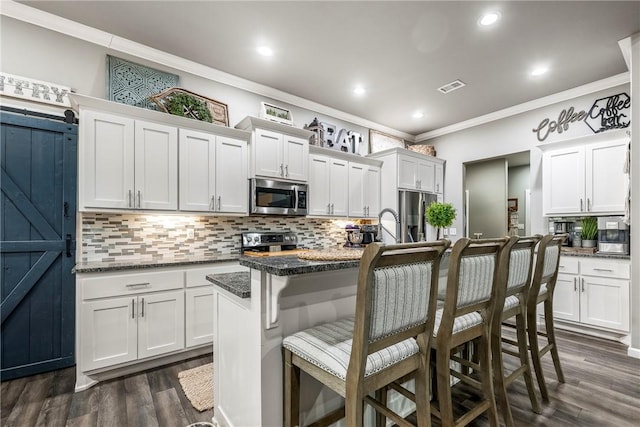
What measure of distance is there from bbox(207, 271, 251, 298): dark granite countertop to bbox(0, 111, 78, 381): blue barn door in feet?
5.82

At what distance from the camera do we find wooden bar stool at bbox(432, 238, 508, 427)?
52.6 inches

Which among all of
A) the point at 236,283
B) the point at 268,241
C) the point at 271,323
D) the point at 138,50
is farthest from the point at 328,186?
the point at 271,323

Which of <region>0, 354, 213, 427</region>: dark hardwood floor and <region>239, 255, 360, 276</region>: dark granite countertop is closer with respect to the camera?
<region>239, 255, 360, 276</region>: dark granite countertop

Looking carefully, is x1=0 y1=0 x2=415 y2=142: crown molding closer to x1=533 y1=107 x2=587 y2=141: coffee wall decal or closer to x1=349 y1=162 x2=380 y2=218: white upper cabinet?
Answer: x1=349 y1=162 x2=380 y2=218: white upper cabinet

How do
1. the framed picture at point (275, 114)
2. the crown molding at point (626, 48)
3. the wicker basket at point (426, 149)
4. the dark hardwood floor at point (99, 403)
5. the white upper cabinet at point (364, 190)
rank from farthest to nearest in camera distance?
the wicker basket at point (426, 149) → the white upper cabinet at point (364, 190) → the framed picture at point (275, 114) → the crown molding at point (626, 48) → the dark hardwood floor at point (99, 403)

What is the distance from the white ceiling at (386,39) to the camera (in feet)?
7.94

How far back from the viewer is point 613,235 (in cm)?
332

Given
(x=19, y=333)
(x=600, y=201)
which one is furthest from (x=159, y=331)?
(x=600, y=201)

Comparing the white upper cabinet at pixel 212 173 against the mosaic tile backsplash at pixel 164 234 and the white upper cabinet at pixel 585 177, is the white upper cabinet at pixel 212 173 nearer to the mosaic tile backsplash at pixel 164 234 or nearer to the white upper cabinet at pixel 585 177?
the mosaic tile backsplash at pixel 164 234

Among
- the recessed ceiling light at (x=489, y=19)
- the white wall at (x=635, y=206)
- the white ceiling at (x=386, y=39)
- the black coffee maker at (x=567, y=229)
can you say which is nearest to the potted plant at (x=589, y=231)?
the black coffee maker at (x=567, y=229)

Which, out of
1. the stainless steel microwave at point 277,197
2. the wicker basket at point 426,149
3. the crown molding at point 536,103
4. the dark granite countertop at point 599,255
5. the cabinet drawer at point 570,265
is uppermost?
the crown molding at point 536,103

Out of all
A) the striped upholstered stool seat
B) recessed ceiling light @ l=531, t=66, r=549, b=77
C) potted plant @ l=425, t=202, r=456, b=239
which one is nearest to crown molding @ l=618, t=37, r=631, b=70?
recessed ceiling light @ l=531, t=66, r=549, b=77

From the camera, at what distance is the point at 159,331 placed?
8.33ft

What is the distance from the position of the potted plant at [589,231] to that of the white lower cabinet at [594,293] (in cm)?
36
